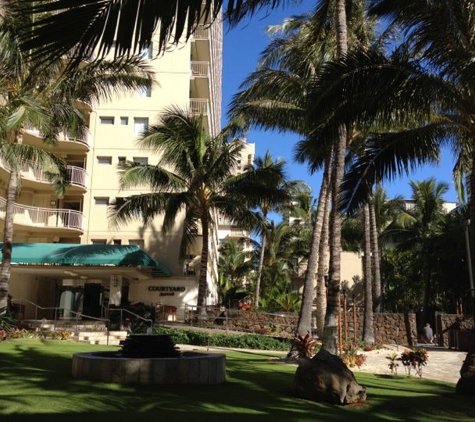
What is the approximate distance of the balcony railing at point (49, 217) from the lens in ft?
107

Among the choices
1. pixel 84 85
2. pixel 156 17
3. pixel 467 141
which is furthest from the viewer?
pixel 84 85

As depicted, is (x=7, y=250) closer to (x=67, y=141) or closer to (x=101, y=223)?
(x=101, y=223)

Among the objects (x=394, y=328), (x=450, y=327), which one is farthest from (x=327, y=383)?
(x=450, y=327)

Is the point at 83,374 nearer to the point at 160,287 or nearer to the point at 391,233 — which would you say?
the point at 160,287

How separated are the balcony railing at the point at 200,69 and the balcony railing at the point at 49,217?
13100 mm

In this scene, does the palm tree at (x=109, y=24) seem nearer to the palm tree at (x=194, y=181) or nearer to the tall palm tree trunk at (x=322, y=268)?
the tall palm tree trunk at (x=322, y=268)

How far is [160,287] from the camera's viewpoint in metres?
32.7

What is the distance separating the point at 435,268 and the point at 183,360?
3536cm

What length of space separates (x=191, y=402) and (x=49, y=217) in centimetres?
2757

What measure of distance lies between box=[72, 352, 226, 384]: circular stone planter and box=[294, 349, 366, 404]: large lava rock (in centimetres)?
183

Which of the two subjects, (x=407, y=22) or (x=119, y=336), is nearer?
(x=407, y=22)

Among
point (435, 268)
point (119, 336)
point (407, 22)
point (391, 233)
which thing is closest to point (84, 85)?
point (119, 336)

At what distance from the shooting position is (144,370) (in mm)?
9875

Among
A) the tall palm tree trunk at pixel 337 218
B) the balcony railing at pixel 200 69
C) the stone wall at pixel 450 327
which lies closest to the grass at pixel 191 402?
the tall palm tree trunk at pixel 337 218
